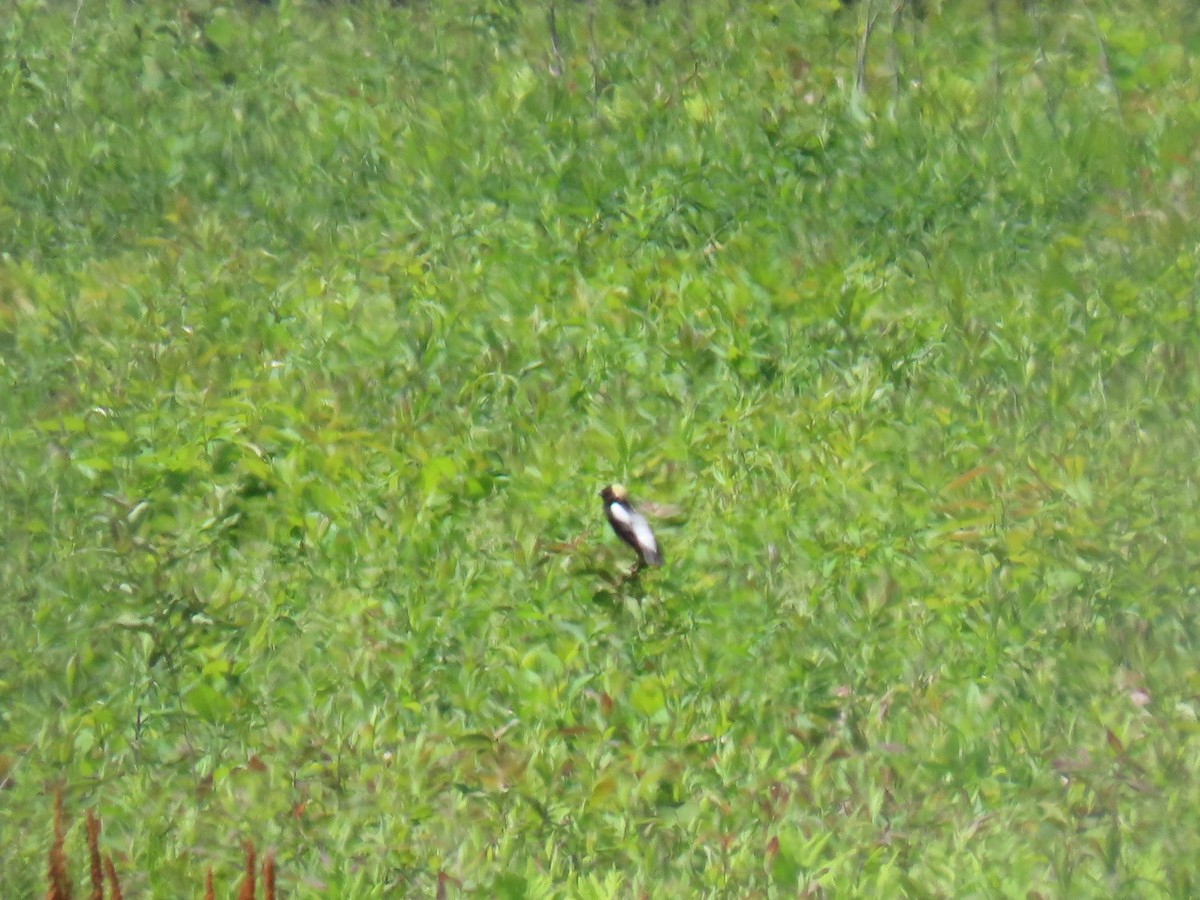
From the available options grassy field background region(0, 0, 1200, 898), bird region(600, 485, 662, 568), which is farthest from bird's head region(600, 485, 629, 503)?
grassy field background region(0, 0, 1200, 898)

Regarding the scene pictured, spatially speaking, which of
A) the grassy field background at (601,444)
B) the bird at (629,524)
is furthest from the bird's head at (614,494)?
the grassy field background at (601,444)

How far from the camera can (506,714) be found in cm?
444

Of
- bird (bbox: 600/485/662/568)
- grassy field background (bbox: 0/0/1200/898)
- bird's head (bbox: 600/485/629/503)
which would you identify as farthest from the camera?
bird's head (bbox: 600/485/629/503)

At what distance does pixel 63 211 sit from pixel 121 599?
2.37 metres

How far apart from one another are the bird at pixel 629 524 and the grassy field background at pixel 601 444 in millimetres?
80

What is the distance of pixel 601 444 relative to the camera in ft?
17.5

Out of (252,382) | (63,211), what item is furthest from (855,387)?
(63,211)

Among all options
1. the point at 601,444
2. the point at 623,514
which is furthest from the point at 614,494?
the point at 601,444

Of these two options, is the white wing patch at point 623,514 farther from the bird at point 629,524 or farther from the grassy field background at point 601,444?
the grassy field background at point 601,444

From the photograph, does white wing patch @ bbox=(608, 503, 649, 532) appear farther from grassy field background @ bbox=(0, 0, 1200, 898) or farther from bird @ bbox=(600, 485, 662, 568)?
grassy field background @ bbox=(0, 0, 1200, 898)

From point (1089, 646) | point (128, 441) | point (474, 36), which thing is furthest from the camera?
point (474, 36)

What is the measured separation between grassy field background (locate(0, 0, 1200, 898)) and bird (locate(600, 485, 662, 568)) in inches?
3.2

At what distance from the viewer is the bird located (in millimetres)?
4863

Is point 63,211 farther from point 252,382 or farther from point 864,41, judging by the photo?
point 864,41
